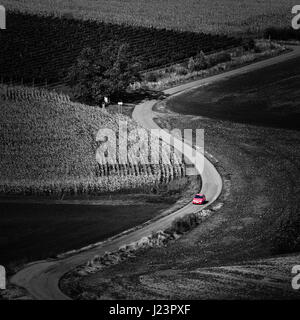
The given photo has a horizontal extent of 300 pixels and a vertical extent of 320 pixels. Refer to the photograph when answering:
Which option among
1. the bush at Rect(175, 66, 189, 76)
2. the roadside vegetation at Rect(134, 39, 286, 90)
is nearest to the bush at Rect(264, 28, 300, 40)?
the roadside vegetation at Rect(134, 39, 286, 90)

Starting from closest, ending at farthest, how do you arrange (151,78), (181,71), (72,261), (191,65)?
(72,261), (151,78), (181,71), (191,65)

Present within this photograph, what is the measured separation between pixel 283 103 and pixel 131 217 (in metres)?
36.9

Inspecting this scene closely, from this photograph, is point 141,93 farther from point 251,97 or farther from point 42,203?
point 42,203

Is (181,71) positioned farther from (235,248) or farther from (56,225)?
(235,248)

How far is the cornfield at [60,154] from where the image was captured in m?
54.8

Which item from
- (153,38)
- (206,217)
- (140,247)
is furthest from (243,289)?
(153,38)

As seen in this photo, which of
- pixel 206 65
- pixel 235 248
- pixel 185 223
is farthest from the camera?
pixel 206 65

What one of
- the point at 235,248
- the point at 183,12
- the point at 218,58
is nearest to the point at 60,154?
the point at 235,248

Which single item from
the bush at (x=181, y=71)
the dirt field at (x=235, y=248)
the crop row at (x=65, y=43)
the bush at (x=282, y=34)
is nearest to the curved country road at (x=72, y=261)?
the dirt field at (x=235, y=248)

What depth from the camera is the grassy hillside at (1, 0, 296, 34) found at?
111 metres

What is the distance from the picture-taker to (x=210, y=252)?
4303 cm

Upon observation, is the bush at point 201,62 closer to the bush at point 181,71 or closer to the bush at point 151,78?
the bush at point 181,71

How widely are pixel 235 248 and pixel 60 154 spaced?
23.6 meters

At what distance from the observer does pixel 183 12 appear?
118 meters
